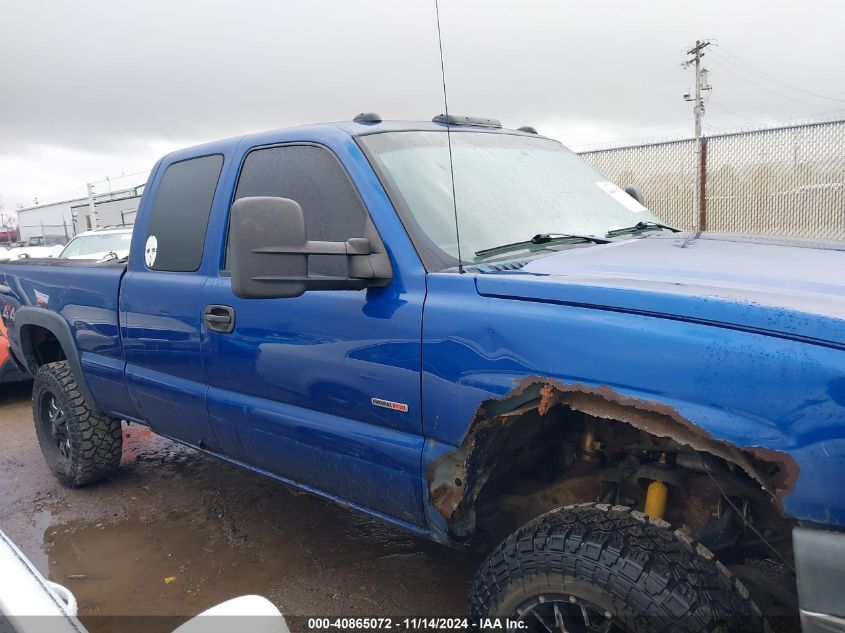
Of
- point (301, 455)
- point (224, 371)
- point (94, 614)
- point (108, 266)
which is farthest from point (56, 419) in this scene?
point (301, 455)

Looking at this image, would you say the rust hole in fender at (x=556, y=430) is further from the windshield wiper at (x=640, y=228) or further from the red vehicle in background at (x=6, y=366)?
the red vehicle in background at (x=6, y=366)

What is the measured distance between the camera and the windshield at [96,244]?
29.8 feet

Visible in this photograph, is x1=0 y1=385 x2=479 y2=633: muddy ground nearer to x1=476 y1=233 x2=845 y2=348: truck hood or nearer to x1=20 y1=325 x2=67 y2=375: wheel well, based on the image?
x1=20 y1=325 x2=67 y2=375: wheel well

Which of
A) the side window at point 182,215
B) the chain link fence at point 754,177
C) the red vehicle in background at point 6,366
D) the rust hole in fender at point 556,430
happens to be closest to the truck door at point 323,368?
the rust hole in fender at point 556,430

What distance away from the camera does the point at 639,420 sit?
5.86ft

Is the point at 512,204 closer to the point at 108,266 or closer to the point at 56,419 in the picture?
the point at 108,266

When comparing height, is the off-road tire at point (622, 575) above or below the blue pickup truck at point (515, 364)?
below

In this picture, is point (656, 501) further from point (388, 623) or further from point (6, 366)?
point (6, 366)

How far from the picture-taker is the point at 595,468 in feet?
7.66

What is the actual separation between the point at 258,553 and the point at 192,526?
59 cm

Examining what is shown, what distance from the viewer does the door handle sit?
288cm

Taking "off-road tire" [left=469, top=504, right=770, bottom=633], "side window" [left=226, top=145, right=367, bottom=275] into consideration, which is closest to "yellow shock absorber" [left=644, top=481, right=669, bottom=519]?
"off-road tire" [left=469, top=504, right=770, bottom=633]

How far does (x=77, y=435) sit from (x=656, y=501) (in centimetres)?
353

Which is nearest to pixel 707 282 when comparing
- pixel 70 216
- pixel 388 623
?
pixel 388 623
